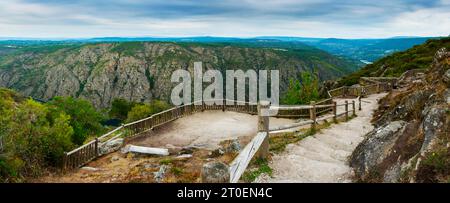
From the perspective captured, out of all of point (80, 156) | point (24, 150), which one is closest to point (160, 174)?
point (80, 156)

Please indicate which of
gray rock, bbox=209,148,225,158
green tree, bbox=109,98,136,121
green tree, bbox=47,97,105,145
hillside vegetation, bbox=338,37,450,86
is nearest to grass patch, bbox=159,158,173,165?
gray rock, bbox=209,148,225,158

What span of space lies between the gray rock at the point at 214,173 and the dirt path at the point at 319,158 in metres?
3.21

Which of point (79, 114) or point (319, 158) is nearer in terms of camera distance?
point (319, 158)

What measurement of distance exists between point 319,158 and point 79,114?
4369 centimetres

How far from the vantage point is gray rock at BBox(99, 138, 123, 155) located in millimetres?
17344

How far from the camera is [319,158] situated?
11.6 m

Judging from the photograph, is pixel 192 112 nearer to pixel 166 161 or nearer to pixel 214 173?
pixel 166 161

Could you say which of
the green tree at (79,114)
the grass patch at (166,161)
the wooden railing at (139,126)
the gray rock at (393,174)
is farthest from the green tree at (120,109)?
the gray rock at (393,174)

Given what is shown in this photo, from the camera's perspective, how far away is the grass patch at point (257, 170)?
348 inches

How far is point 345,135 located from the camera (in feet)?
52.5

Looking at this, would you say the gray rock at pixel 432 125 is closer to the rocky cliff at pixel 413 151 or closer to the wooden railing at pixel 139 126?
the rocky cliff at pixel 413 151

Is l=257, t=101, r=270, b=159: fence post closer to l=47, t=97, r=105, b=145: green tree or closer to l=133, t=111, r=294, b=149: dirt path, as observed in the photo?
l=133, t=111, r=294, b=149: dirt path

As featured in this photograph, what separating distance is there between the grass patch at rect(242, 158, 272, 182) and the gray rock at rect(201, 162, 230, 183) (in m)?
2.94
